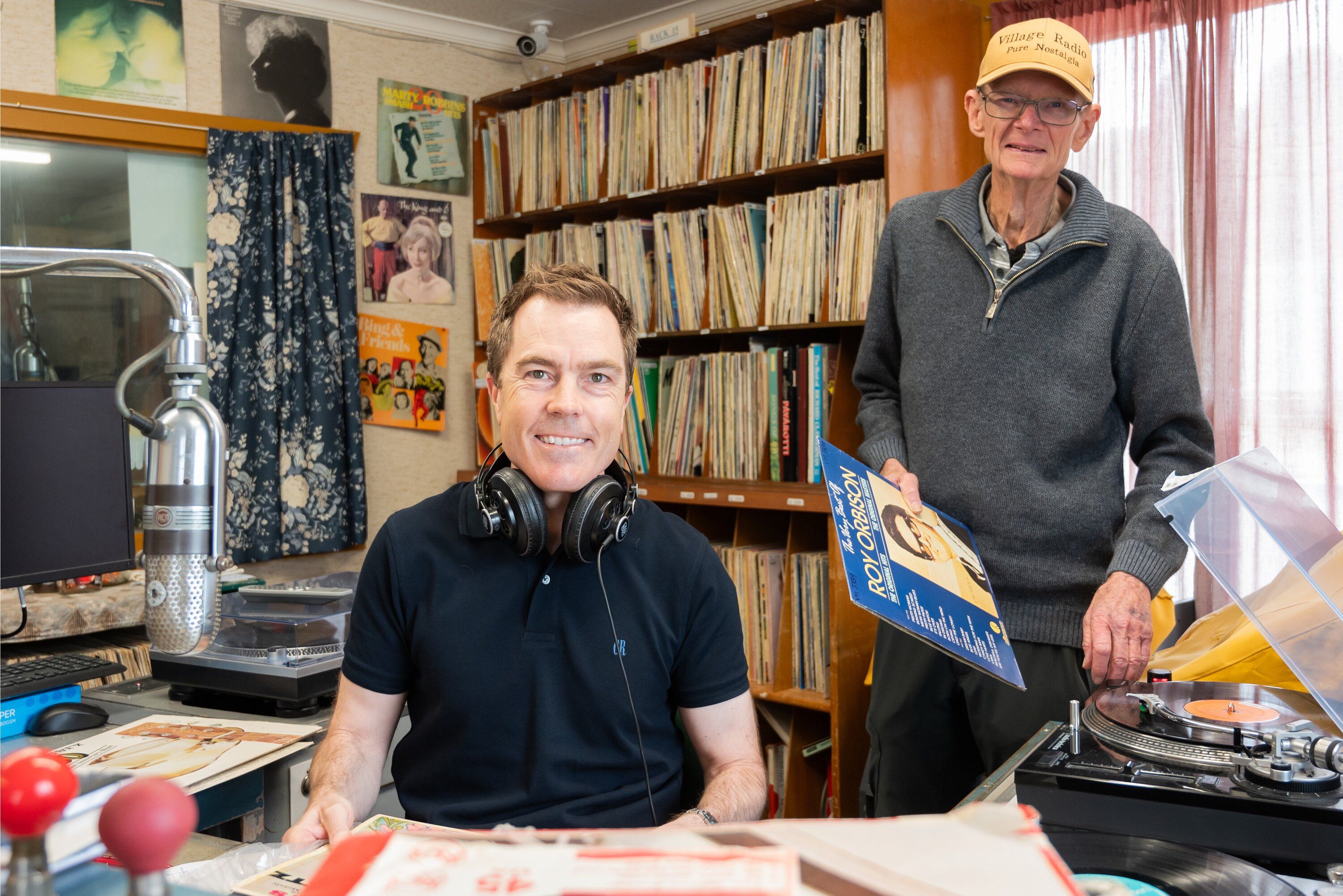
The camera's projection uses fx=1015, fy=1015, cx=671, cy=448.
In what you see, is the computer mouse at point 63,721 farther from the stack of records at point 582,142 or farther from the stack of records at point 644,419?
the stack of records at point 582,142

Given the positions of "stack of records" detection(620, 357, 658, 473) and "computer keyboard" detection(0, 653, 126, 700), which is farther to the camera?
"stack of records" detection(620, 357, 658, 473)

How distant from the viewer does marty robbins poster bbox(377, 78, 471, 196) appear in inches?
148

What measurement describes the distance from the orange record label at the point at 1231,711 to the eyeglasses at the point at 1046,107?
96cm

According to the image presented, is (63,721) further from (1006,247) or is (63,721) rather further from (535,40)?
(535,40)

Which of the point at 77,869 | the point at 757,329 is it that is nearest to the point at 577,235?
the point at 757,329

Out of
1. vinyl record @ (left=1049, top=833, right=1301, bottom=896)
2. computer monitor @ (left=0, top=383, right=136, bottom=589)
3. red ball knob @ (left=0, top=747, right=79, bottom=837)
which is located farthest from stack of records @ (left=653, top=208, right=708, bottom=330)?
red ball knob @ (left=0, top=747, right=79, bottom=837)

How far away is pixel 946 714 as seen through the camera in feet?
5.66

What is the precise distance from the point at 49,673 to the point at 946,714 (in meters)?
1.51

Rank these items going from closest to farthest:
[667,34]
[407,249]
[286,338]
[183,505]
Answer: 1. [183,505]
2. [667,34]
3. [286,338]
4. [407,249]

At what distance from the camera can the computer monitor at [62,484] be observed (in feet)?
5.29

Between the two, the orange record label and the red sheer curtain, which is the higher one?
the red sheer curtain

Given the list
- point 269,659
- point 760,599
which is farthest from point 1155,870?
point 760,599

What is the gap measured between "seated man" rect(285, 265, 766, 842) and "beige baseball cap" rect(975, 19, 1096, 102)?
0.75m

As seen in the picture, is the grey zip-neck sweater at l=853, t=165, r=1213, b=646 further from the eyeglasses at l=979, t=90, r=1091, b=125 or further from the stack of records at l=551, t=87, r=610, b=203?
the stack of records at l=551, t=87, r=610, b=203
